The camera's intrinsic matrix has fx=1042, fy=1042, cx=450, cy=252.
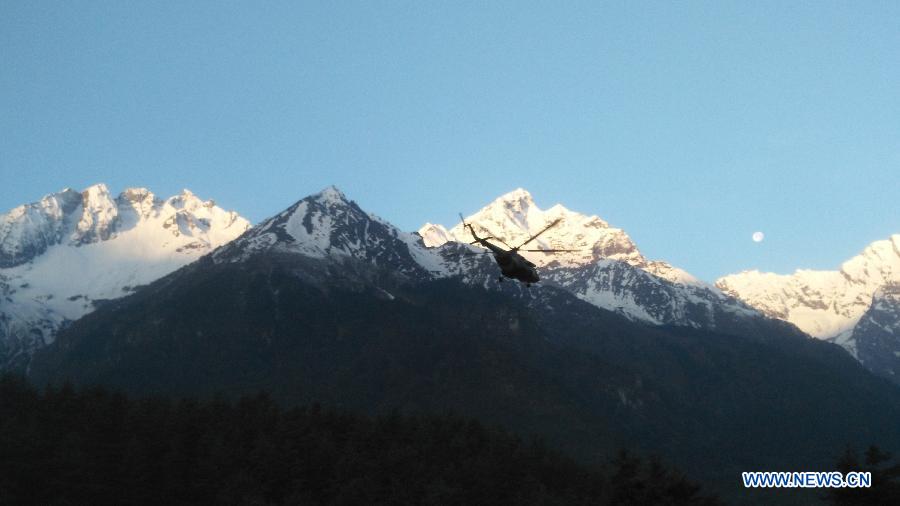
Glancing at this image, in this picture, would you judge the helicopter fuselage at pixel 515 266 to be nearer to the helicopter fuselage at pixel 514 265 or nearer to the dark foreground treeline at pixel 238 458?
the helicopter fuselage at pixel 514 265

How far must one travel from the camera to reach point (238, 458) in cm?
15575

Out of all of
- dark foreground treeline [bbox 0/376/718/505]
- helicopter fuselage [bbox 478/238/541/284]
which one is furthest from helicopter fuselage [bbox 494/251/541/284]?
dark foreground treeline [bbox 0/376/718/505]

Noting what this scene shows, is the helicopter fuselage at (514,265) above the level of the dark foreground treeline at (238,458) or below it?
above

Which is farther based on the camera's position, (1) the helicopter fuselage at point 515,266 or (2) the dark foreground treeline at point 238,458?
(2) the dark foreground treeline at point 238,458

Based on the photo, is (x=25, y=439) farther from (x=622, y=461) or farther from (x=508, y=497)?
(x=622, y=461)

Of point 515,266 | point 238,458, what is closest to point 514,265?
point 515,266

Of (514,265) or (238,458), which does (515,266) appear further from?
(238,458)

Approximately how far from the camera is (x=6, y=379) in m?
178

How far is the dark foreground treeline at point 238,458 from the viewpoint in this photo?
138m

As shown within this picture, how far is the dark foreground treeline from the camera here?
454 feet

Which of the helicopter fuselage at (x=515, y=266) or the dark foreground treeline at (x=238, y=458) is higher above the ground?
the helicopter fuselage at (x=515, y=266)

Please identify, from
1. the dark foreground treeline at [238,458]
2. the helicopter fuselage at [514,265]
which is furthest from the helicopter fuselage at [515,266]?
the dark foreground treeline at [238,458]

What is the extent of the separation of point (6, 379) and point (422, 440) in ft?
238

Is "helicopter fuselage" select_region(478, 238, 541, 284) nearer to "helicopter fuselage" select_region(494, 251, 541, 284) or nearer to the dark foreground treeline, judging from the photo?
"helicopter fuselage" select_region(494, 251, 541, 284)
